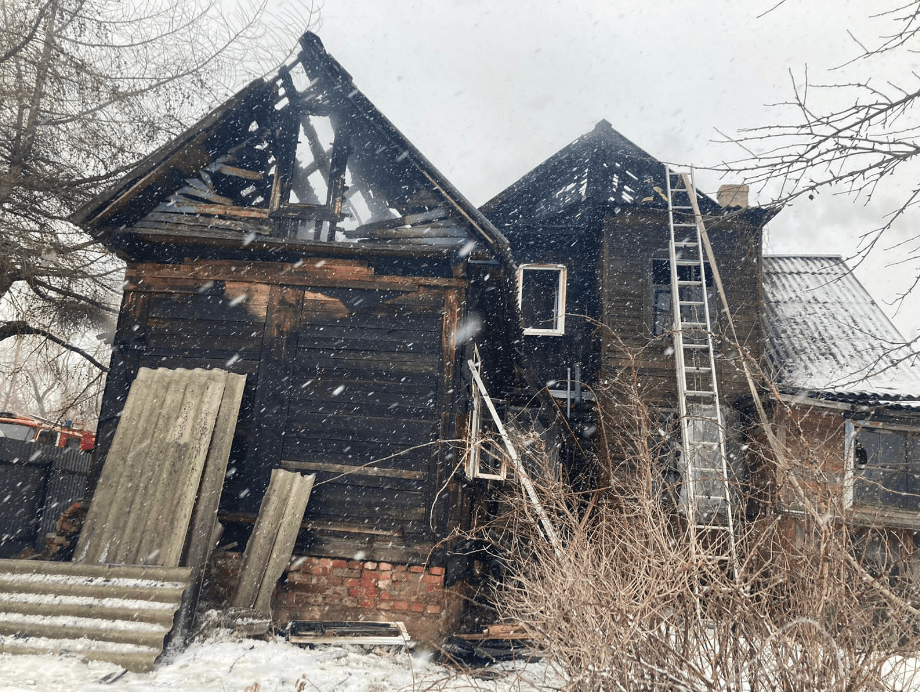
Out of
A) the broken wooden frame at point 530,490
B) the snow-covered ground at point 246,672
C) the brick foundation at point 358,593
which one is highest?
the broken wooden frame at point 530,490

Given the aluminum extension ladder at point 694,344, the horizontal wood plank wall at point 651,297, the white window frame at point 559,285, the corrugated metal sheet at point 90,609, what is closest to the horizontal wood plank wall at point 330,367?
the corrugated metal sheet at point 90,609

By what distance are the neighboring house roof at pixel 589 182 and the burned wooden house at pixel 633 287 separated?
0.15ft

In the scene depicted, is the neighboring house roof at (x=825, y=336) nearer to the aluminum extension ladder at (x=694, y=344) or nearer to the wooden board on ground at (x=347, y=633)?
the aluminum extension ladder at (x=694, y=344)

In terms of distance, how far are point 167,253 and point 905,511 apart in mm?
12359

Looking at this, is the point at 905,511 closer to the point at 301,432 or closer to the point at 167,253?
the point at 301,432

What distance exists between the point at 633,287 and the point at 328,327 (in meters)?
7.00

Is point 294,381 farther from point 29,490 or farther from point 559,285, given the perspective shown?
point 559,285

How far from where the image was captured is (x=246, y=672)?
4398 mm

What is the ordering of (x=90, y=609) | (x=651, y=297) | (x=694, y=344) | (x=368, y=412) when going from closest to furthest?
(x=90, y=609) → (x=368, y=412) → (x=694, y=344) → (x=651, y=297)

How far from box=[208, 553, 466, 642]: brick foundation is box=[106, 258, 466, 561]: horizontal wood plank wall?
0.18 metres

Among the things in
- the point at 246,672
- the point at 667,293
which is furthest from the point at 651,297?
the point at 246,672

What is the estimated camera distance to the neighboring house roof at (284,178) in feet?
21.0

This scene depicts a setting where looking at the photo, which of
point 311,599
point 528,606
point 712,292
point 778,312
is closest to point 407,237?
point 311,599

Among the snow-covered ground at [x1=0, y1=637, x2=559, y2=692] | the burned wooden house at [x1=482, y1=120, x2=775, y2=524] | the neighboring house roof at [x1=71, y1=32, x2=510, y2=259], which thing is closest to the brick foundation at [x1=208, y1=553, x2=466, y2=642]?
the snow-covered ground at [x1=0, y1=637, x2=559, y2=692]
